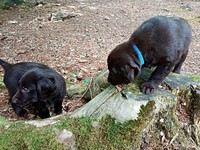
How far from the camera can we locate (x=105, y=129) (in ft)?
10.2

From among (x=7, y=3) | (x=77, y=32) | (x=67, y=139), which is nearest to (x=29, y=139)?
(x=67, y=139)

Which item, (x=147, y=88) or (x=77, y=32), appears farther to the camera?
(x=77, y=32)

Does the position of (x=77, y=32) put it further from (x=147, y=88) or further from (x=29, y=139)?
(x=29, y=139)

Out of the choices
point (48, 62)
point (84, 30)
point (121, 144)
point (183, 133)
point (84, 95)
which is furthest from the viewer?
point (84, 30)

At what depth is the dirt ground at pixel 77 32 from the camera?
6.75 metres

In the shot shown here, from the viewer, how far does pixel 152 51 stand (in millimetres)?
4039

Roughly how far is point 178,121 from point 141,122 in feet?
2.18

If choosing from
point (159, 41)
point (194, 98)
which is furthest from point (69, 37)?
point (194, 98)

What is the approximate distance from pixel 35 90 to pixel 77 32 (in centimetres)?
469

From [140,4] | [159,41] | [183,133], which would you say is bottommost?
[140,4]

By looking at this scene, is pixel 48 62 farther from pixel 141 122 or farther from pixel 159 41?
pixel 141 122

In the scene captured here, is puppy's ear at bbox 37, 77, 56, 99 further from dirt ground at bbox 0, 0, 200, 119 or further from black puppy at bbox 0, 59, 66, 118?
dirt ground at bbox 0, 0, 200, 119

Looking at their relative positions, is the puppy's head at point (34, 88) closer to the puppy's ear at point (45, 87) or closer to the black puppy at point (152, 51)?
the puppy's ear at point (45, 87)

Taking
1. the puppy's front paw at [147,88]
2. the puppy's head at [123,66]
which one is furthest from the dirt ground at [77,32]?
the puppy's front paw at [147,88]
